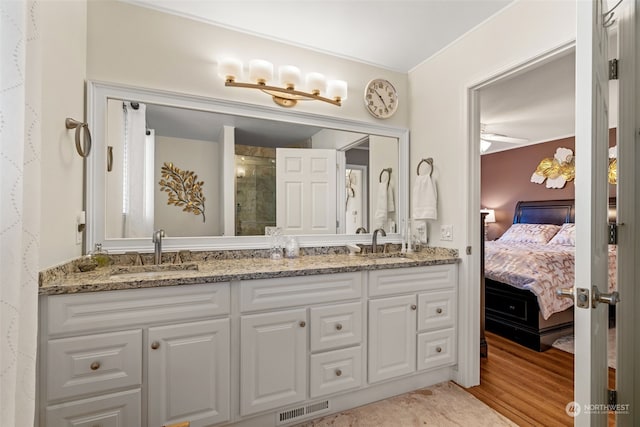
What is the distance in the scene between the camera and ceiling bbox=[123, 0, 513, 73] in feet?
6.21

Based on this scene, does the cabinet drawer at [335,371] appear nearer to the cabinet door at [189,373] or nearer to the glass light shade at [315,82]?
the cabinet door at [189,373]

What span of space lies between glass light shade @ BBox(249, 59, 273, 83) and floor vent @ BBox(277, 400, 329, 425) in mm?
2065

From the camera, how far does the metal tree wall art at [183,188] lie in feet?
6.56

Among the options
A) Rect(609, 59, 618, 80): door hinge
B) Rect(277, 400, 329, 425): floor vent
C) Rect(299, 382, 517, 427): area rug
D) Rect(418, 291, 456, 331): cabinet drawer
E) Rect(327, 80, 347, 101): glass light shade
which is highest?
Rect(327, 80, 347, 101): glass light shade

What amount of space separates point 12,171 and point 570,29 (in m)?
2.32

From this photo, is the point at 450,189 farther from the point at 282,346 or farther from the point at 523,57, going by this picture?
the point at 282,346

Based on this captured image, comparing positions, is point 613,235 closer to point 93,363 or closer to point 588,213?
point 588,213

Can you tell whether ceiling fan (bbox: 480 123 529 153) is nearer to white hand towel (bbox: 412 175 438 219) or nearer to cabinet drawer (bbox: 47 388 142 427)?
white hand towel (bbox: 412 175 438 219)

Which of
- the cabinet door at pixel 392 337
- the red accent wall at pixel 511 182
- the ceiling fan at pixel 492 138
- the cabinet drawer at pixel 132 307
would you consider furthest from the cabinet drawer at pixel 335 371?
the red accent wall at pixel 511 182

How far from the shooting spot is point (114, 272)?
1670 millimetres

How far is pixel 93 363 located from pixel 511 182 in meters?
6.34

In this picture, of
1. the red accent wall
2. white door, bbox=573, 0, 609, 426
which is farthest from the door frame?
the red accent wall

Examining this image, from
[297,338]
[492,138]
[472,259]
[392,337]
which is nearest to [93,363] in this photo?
[297,338]

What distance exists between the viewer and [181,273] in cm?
160
